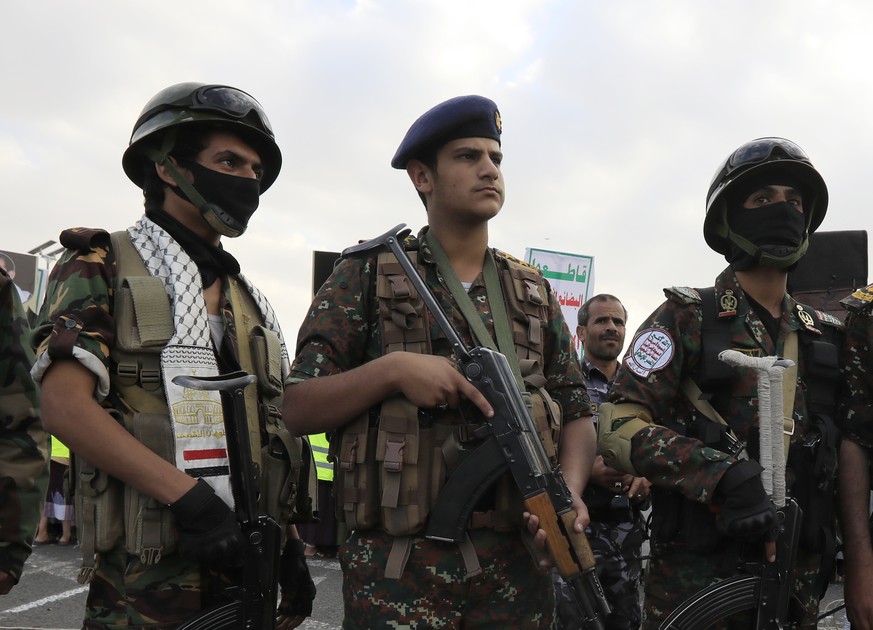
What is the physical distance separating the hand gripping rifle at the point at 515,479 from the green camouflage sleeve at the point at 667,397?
579 mm

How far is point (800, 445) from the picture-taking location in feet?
9.26

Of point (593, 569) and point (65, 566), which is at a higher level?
point (593, 569)

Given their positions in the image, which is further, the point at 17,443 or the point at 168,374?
the point at 17,443

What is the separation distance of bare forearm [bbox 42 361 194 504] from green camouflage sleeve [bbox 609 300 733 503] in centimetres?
153

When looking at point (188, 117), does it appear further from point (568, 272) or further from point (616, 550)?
point (568, 272)

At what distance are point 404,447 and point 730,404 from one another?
4.32 ft

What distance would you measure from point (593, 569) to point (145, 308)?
4.96ft

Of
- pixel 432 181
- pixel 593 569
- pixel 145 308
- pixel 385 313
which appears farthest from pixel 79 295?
pixel 593 569

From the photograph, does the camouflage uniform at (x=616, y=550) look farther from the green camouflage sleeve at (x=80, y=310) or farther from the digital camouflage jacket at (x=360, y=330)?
the green camouflage sleeve at (x=80, y=310)

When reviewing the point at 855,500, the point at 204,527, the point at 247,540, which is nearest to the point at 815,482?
the point at 855,500

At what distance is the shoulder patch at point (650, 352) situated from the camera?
2.85 m

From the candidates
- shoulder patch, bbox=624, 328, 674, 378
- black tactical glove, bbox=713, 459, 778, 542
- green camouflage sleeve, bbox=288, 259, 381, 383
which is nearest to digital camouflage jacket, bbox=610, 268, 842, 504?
shoulder patch, bbox=624, 328, 674, 378

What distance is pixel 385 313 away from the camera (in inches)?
92.7

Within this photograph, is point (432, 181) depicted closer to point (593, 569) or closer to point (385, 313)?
point (385, 313)
